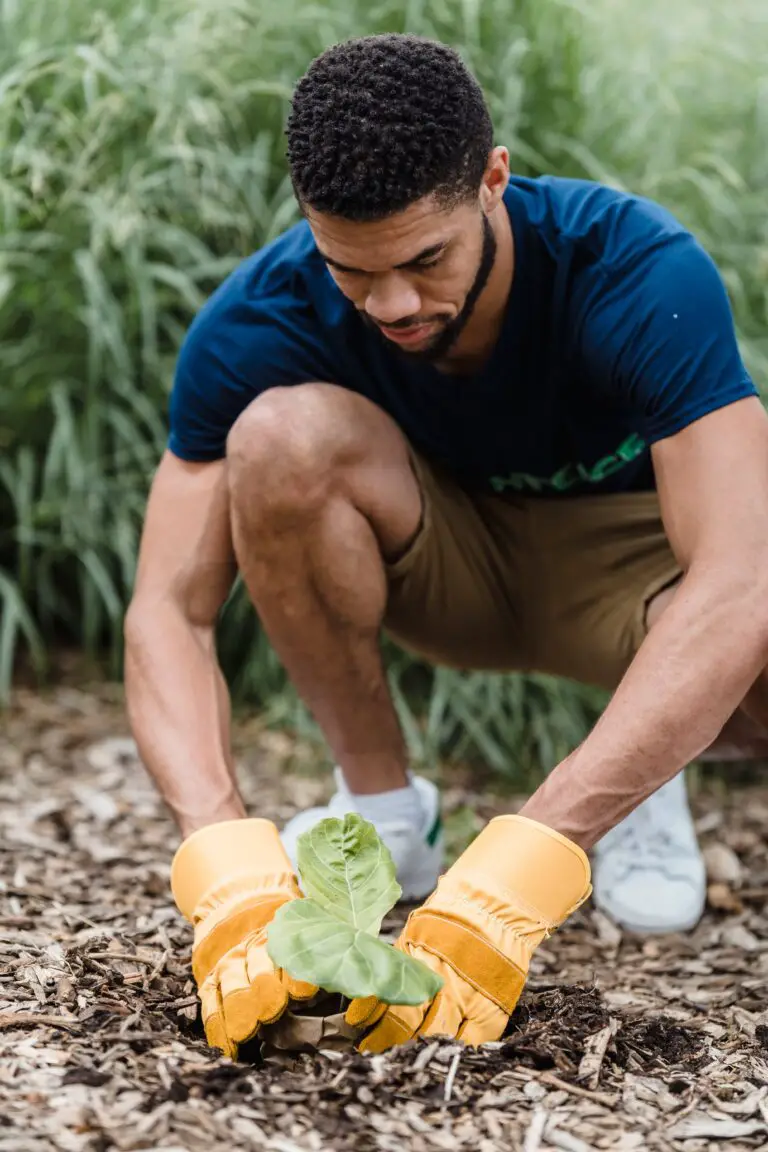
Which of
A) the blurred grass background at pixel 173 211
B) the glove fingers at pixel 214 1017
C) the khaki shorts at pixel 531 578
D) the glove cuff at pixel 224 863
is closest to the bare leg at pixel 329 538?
the khaki shorts at pixel 531 578

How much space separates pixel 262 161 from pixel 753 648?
82.5 inches

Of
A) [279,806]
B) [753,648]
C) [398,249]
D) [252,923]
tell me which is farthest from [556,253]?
[279,806]

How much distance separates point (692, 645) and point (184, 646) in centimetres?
77

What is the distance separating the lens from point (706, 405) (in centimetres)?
183

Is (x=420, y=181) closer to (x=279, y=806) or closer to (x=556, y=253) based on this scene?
(x=556, y=253)

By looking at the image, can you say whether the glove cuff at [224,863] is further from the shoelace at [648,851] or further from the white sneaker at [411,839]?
the shoelace at [648,851]

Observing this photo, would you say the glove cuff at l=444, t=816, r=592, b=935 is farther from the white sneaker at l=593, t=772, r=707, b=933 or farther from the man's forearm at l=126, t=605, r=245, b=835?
the white sneaker at l=593, t=772, r=707, b=933

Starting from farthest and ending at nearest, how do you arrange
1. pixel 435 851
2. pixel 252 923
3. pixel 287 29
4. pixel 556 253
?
pixel 287 29 < pixel 435 851 < pixel 556 253 < pixel 252 923

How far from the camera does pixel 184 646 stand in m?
2.07

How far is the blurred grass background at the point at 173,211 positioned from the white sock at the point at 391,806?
78 centimetres

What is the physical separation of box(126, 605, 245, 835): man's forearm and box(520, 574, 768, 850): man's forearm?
46 cm

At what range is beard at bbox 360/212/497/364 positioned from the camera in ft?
6.34

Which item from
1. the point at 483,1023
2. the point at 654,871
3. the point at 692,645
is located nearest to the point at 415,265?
the point at 692,645

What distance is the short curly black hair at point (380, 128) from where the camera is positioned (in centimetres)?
171
